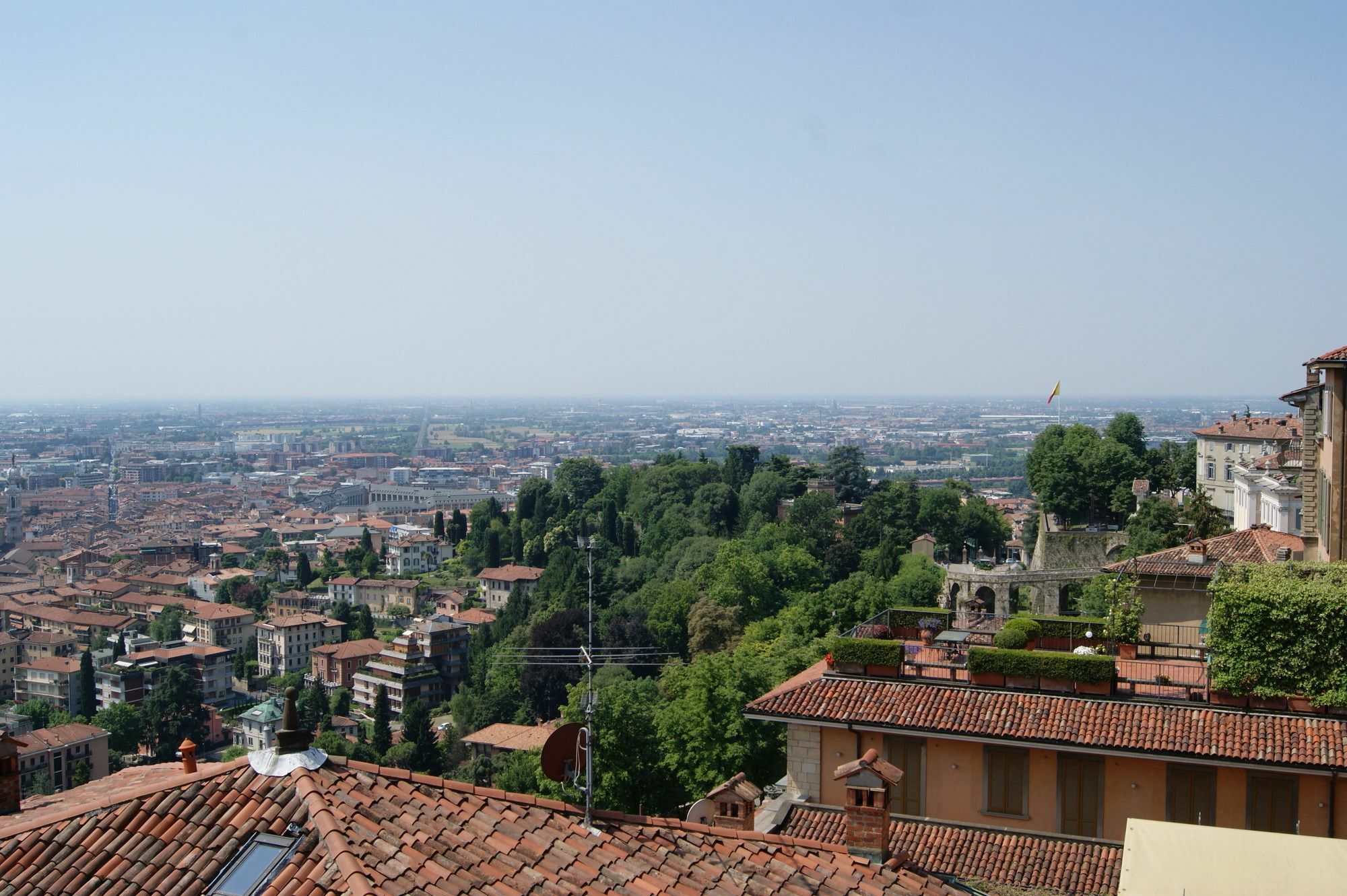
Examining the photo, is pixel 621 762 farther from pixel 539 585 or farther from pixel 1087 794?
pixel 539 585

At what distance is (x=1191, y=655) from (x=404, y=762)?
3292 centimetres

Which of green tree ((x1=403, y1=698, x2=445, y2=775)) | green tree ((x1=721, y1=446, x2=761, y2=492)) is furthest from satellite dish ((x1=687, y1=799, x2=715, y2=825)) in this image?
green tree ((x1=721, y1=446, x2=761, y2=492))

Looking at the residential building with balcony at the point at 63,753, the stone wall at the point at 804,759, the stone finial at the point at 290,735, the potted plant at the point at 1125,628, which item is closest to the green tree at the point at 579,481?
the residential building with balcony at the point at 63,753

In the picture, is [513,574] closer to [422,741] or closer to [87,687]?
[87,687]

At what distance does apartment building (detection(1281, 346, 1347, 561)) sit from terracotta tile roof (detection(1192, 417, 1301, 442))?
62.3 ft

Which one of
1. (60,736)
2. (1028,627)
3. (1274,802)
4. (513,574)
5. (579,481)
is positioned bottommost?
(60,736)

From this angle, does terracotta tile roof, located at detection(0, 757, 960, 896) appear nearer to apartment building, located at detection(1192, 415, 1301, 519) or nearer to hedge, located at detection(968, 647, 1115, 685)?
hedge, located at detection(968, 647, 1115, 685)

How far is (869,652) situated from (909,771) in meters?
1.09

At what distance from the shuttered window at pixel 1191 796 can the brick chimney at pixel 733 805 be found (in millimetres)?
3300

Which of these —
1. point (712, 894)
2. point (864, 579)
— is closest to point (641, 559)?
point (864, 579)

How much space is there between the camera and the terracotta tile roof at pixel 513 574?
6612 centimetres

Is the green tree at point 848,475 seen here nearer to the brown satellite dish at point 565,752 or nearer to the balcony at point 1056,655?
the balcony at point 1056,655

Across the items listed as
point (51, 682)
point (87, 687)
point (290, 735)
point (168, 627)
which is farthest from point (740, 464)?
point (290, 735)

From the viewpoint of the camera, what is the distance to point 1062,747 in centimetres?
919
